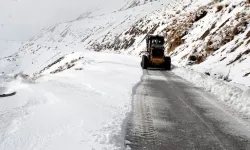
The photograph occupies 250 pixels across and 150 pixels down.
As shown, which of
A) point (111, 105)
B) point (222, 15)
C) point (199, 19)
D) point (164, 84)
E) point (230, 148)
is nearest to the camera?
point (230, 148)

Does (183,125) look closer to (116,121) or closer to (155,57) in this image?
(116,121)

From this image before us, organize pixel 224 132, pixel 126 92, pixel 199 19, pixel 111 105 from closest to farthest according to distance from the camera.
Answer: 1. pixel 224 132
2. pixel 111 105
3. pixel 126 92
4. pixel 199 19

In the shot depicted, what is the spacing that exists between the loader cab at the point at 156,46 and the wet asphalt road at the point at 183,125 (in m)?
12.3

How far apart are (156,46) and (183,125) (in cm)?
1690

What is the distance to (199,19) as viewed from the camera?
36438 mm

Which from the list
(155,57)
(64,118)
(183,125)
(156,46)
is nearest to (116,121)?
(64,118)

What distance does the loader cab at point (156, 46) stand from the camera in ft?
79.3

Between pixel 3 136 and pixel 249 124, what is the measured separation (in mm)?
6019

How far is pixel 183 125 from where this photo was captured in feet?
26.1

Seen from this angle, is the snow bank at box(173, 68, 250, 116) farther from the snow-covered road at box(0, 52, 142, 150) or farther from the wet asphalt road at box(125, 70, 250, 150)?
the snow-covered road at box(0, 52, 142, 150)

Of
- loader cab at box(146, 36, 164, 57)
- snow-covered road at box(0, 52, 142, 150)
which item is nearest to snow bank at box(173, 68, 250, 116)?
snow-covered road at box(0, 52, 142, 150)

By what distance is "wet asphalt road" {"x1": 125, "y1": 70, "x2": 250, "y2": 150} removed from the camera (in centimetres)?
668

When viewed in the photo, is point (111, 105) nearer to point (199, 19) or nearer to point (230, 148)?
point (230, 148)

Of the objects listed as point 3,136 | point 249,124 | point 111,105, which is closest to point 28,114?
point 3,136
